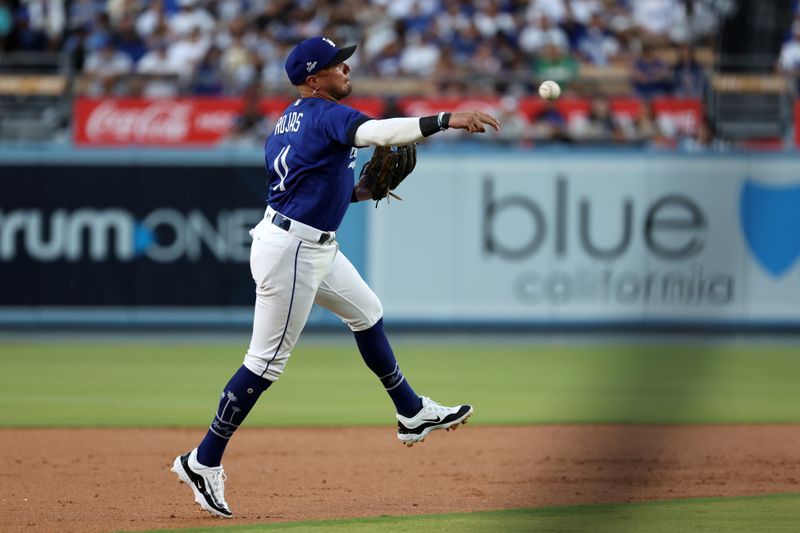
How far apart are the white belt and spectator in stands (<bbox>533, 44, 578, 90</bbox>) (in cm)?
1015

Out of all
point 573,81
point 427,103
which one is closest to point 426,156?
point 427,103

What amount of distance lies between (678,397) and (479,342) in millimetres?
3670

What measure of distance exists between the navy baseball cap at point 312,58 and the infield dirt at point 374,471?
6.68 ft

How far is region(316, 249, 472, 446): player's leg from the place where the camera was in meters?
6.47

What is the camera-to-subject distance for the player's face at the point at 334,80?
623cm

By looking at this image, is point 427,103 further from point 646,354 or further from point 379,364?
point 379,364

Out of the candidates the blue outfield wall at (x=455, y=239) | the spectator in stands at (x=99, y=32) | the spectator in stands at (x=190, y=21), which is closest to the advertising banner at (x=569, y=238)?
the blue outfield wall at (x=455, y=239)

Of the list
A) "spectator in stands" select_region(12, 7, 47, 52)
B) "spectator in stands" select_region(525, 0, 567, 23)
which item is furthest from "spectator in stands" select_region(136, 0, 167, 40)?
"spectator in stands" select_region(525, 0, 567, 23)

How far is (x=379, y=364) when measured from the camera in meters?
6.65

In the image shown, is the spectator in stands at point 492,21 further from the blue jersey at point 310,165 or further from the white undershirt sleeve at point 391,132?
the white undershirt sleeve at point 391,132

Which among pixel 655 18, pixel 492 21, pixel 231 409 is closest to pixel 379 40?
pixel 492 21

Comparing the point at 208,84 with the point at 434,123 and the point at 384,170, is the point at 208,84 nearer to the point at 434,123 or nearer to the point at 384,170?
the point at 384,170

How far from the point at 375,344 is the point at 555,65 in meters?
10.4

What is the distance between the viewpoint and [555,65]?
54.0 ft
